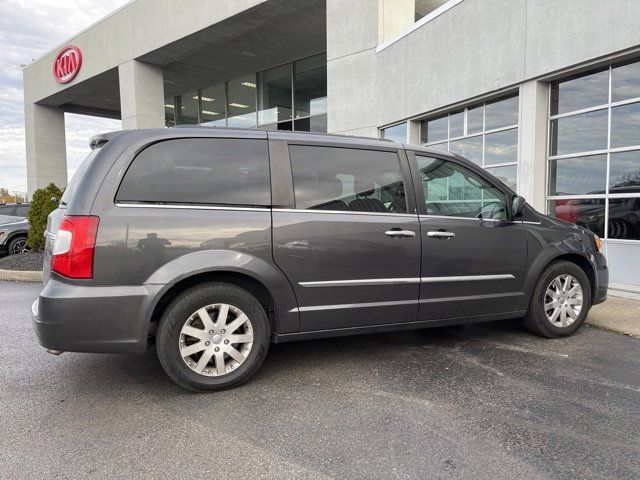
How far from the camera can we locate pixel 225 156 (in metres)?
3.44

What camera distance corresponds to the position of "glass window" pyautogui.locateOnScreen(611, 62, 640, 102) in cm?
643

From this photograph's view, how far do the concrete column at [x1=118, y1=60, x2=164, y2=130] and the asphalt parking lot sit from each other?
13353mm

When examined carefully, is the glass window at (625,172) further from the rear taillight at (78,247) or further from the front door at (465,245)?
the rear taillight at (78,247)

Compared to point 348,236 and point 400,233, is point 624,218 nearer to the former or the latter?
point 400,233

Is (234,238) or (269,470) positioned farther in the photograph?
(234,238)

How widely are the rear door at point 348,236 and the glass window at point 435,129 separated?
20.7 feet

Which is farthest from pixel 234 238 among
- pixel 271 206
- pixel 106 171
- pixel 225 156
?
pixel 106 171

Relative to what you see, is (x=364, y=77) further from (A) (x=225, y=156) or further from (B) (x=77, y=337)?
(B) (x=77, y=337)

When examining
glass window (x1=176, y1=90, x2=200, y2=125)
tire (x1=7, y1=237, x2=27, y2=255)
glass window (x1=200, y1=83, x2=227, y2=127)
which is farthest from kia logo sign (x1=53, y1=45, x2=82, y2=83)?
tire (x1=7, y1=237, x2=27, y2=255)

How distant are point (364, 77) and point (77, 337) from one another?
9.53 meters

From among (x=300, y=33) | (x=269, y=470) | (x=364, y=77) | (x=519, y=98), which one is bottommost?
(x=269, y=470)

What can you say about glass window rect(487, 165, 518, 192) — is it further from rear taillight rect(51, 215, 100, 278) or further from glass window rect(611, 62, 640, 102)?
rear taillight rect(51, 215, 100, 278)

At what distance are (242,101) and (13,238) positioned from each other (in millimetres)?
10508

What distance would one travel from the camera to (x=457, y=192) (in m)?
4.23
